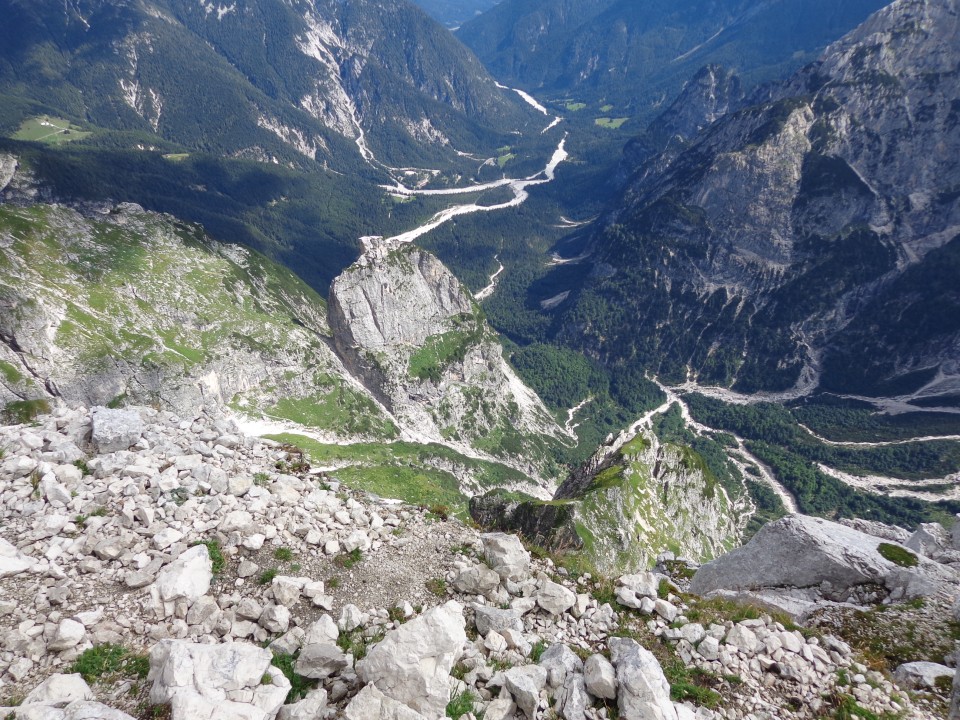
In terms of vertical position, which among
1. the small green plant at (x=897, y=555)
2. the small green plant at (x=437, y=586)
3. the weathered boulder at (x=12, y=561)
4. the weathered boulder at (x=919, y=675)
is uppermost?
the small green plant at (x=897, y=555)

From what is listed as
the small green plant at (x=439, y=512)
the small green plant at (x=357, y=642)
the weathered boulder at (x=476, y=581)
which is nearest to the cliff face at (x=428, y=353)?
the small green plant at (x=439, y=512)

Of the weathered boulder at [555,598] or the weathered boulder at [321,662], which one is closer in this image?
the weathered boulder at [321,662]

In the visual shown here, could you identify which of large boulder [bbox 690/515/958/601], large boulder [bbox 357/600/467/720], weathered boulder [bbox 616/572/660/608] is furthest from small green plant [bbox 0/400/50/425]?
large boulder [bbox 690/515/958/601]

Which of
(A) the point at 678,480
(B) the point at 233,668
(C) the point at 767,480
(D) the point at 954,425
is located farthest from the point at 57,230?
(D) the point at 954,425

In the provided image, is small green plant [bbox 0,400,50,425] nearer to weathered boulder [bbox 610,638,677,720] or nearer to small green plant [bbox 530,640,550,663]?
small green plant [bbox 530,640,550,663]

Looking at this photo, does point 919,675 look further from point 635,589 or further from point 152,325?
point 152,325

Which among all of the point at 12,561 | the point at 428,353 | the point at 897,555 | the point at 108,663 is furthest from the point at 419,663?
the point at 428,353

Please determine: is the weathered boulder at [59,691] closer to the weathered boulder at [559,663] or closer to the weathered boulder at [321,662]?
the weathered boulder at [321,662]
